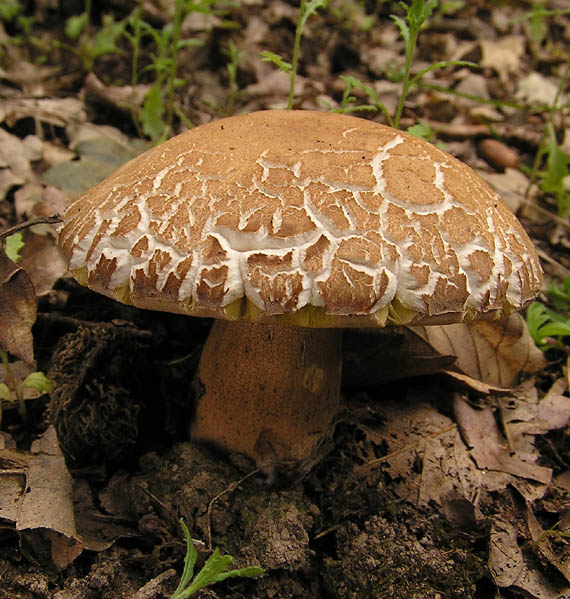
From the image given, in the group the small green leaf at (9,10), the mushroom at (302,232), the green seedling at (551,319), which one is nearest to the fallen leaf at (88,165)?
the mushroom at (302,232)

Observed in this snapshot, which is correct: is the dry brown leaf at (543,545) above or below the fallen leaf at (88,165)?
below

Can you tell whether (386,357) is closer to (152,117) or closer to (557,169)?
(557,169)

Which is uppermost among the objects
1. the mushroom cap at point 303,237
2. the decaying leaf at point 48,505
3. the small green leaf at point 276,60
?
the small green leaf at point 276,60

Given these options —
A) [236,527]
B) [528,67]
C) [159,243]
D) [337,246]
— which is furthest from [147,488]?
[528,67]

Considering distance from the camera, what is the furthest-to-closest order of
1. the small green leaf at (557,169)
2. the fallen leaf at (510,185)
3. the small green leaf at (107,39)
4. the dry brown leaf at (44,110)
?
the small green leaf at (107,39)
the fallen leaf at (510,185)
the small green leaf at (557,169)
the dry brown leaf at (44,110)

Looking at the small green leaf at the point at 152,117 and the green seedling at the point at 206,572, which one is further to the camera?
the small green leaf at the point at 152,117

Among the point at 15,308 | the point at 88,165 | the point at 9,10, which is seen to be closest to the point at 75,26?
the point at 9,10

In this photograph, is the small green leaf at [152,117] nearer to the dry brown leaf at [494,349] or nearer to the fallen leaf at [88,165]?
the fallen leaf at [88,165]
